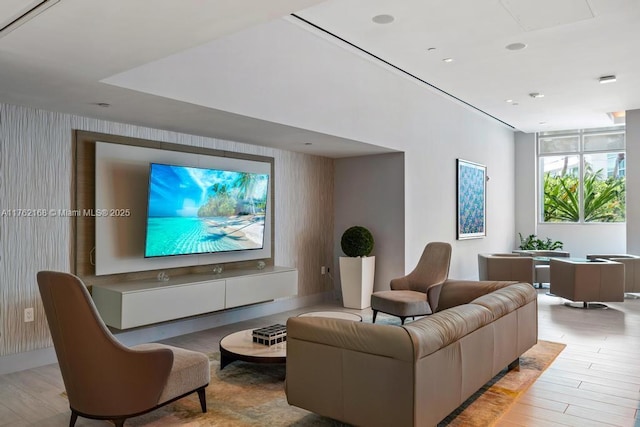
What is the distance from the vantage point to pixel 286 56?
469 centimetres

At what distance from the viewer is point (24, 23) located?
240cm

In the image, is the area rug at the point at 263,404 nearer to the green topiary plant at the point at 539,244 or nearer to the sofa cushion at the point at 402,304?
the sofa cushion at the point at 402,304

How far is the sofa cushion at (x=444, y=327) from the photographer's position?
7.70 feet

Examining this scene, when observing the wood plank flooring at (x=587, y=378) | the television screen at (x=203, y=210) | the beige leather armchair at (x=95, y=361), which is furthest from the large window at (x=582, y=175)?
the beige leather armchair at (x=95, y=361)

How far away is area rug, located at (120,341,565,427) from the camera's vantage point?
9.67 ft

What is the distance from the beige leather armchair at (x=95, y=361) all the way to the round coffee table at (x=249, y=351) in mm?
862

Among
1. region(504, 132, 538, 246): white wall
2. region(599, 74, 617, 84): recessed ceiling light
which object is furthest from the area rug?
region(504, 132, 538, 246): white wall

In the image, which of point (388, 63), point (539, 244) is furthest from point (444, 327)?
point (539, 244)

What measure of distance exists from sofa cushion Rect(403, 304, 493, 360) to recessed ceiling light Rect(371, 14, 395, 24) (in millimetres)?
2843

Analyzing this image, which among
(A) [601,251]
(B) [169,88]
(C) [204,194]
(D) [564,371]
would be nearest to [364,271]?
(C) [204,194]

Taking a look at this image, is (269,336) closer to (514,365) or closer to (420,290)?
(514,365)

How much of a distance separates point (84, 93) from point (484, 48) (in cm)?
413

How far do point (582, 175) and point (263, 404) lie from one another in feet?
31.4

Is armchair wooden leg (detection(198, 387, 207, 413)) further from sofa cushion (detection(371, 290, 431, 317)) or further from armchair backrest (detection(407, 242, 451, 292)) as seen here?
armchair backrest (detection(407, 242, 451, 292))
